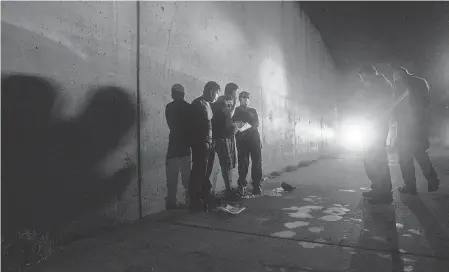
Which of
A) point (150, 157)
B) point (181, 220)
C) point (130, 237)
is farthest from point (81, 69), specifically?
point (181, 220)

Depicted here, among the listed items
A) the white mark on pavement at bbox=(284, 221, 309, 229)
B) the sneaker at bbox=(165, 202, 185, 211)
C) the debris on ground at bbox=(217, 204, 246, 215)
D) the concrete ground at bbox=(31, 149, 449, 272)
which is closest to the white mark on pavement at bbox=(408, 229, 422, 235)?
the concrete ground at bbox=(31, 149, 449, 272)

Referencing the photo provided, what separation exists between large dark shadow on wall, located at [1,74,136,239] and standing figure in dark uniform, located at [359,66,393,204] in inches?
139

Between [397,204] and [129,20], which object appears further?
[397,204]

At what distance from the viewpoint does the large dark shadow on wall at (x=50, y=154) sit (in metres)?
1.96

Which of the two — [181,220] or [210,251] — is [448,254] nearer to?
[210,251]

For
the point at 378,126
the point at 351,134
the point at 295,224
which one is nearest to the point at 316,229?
the point at 295,224

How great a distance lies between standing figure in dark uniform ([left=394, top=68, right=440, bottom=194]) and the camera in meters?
4.06

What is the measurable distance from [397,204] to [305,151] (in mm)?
6806

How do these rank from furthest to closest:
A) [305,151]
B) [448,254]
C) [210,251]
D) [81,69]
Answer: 1. [305,151]
2. [81,69]
3. [210,251]
4. [448,254]

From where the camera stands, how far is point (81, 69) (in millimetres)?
2479

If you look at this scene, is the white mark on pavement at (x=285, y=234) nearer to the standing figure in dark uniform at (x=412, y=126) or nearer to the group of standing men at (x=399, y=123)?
the group of standing men at (x=399, y=123)

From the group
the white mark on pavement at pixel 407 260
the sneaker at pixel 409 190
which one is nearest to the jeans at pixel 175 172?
the white mark on pavement at pixel 407 260

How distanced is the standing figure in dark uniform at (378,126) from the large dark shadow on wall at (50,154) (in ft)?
11.6

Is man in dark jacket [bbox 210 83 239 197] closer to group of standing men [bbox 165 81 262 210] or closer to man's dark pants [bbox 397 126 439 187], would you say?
group of standing men [bbox 165 81 262 210]
